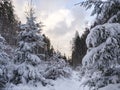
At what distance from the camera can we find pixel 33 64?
724 inches

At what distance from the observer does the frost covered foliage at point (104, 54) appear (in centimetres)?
870

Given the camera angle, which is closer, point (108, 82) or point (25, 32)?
point (108, 82)

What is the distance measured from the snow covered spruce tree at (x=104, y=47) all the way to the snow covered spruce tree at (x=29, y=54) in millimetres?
8633

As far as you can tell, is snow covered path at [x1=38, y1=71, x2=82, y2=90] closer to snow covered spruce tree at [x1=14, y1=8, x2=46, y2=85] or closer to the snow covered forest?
the snow covered forest

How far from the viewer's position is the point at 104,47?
8.70 metres

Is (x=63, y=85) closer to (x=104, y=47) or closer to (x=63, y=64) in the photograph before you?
(x=63, y=64)

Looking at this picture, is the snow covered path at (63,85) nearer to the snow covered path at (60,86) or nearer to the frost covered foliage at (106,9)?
the snow covered path at (60,86)

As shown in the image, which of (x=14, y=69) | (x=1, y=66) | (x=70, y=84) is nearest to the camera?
(x=1, y=66)

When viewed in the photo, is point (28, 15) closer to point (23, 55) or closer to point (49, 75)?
point (23, 55)

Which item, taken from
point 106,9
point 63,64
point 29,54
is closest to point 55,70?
point 63,64

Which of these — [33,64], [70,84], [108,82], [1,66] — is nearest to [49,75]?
[70,84]

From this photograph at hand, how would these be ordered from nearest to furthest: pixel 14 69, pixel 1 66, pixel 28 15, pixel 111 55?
1. pixel 111 55
2. pixel 1 66
3. pixel 14 69
4. pixel 28 15

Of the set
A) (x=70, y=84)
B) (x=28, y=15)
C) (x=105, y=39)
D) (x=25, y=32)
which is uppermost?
(x=28, y=15)

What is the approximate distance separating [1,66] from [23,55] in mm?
4348
